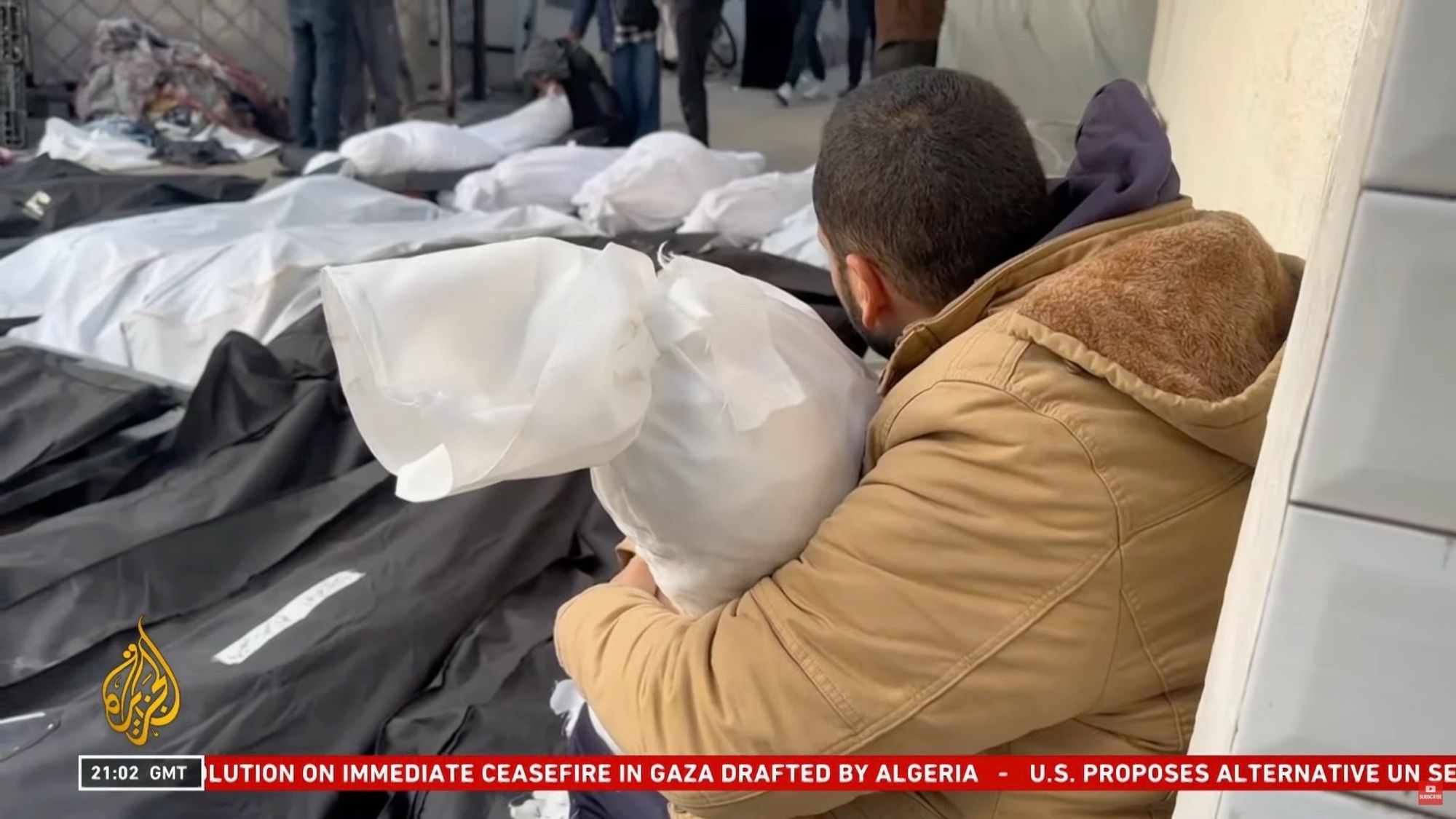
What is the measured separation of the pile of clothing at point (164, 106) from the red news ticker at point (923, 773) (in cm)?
318

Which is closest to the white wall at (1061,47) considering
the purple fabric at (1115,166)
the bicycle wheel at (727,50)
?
the purple fabric at (1115,166)

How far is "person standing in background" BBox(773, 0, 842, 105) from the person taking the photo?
18.8ft

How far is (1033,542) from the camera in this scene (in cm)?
Result: 54

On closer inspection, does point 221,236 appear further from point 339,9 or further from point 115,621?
point 339,9

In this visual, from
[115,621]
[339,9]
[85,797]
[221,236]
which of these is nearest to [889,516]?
[85,797]

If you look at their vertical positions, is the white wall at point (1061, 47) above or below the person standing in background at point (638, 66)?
above

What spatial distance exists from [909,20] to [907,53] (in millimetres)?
78

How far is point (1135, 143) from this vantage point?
683mm

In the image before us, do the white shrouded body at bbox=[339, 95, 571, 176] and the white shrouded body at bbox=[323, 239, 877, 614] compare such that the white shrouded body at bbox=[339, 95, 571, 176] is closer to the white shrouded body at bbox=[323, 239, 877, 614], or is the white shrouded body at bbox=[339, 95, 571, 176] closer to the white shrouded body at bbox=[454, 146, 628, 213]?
the white shrouded body at bbox=[454, 146, 628, 213]

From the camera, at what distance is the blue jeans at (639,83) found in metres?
3.96

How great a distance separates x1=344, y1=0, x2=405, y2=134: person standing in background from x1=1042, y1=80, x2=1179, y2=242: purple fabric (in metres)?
3.49

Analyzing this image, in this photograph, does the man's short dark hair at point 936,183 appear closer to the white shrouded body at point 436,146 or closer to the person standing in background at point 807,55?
the white shrouded body at point 436,146

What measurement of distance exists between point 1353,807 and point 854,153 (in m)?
0.42

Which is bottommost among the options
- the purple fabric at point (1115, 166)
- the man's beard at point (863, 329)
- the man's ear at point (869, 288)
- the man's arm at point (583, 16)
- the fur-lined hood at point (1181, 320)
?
the man's arm at point (583, 16)
